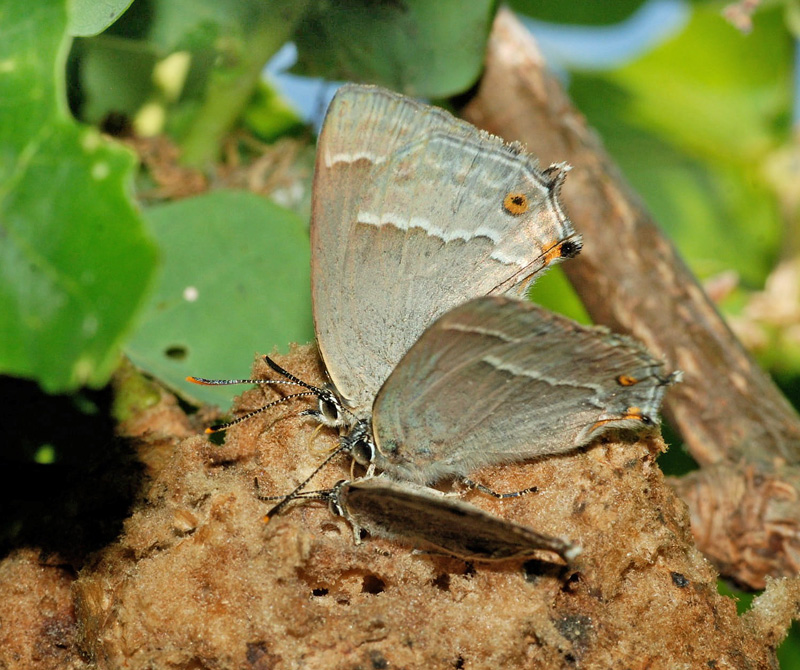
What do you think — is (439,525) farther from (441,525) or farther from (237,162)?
(237,162)

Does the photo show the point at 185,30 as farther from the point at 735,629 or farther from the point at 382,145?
the point at 735,629

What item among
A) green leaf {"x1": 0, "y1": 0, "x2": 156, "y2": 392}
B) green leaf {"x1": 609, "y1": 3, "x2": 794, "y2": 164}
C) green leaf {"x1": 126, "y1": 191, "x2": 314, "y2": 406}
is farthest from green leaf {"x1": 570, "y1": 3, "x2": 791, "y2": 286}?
green leaf {"x1": 0, "y1": 0, "x2": 156, "y2": 392}

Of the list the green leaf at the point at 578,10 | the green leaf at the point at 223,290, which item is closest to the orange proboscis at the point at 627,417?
the green leaf at the point at 223,290

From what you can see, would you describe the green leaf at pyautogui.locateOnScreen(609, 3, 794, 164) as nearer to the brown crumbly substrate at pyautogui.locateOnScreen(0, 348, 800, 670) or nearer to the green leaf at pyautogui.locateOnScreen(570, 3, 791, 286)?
the green leaf at pyautogui.locateOnScreen(570, 3, 791, 286)

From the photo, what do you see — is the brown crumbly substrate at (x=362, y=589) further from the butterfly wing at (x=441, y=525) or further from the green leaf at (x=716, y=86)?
the green leaf at (x=716, y=86)

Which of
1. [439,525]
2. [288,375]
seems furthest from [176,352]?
[439,525]

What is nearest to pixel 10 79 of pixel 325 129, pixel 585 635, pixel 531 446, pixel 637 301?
pixel 325 129
